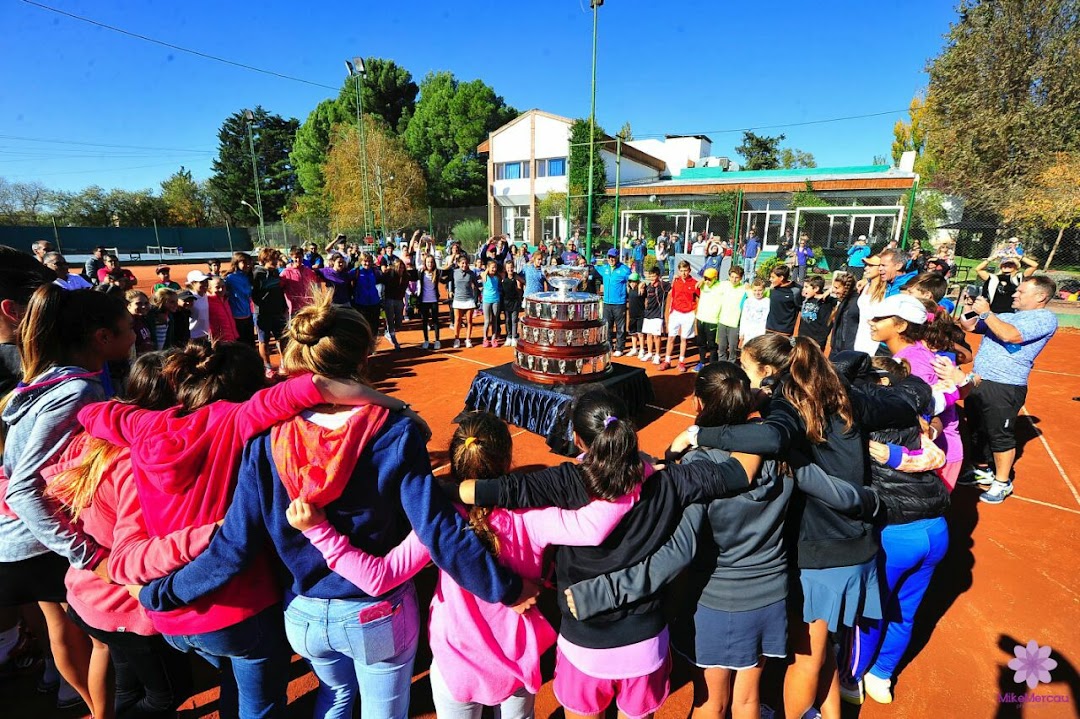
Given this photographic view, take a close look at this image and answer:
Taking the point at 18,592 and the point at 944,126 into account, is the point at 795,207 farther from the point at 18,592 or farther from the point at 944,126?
the point at 18,592

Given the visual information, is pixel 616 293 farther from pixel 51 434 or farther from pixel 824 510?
pixel 51 434

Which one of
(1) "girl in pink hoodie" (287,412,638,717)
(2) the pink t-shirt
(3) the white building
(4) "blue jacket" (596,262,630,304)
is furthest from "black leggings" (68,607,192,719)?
(3) the white building

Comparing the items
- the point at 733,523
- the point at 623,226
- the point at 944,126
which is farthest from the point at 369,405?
the point at 623,226

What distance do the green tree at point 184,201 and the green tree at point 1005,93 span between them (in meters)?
58.0

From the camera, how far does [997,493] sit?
4.39 meters

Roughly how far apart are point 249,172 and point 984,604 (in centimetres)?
6064

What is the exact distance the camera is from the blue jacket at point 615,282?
8.80 m

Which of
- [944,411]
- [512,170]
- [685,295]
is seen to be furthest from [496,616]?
[512,170]

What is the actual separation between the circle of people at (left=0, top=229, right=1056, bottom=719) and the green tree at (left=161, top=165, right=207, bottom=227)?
5854cm

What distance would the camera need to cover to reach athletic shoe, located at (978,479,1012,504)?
439cm

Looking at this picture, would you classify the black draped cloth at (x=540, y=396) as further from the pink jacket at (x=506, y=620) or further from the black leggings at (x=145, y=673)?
the black leggings at (x=145, y=673)

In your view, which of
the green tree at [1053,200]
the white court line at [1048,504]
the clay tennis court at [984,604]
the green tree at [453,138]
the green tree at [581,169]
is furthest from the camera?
the green tree at [453,138]

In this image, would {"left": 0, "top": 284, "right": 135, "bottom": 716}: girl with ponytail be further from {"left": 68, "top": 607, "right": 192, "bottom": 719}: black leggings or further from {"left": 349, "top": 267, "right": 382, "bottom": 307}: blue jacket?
{"left": 349, "top": 267, "right": 382, "bottom": 307}: blue jacket

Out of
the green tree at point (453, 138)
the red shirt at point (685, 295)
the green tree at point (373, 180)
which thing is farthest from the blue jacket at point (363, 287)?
the green tree at point (453, 138)
